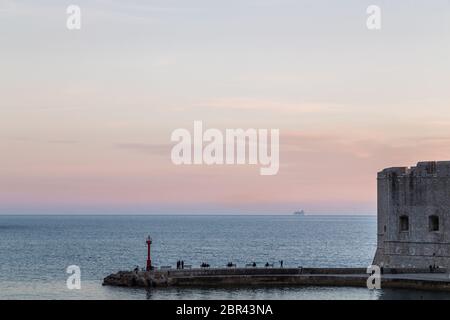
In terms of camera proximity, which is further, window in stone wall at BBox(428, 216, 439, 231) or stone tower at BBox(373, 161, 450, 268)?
window in stone wall at BBox(428, 216, 439, 231)

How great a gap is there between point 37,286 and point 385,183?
1833cm

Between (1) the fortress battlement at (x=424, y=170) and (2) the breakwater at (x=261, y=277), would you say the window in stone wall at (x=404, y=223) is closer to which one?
(1) the fortress battlement at (x=424, y=170)

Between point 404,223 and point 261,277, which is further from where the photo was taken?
point 404,223

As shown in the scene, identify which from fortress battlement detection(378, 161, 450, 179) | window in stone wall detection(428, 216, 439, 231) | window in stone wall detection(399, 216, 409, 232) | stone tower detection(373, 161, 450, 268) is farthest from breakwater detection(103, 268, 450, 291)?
fortress battlement detection(378, 161, 450, 179)

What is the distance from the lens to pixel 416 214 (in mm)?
42625

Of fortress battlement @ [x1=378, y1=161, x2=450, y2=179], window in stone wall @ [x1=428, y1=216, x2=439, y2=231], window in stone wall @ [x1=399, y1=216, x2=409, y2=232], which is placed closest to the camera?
fortress battlement @ [x1=378, y1=161, x2=450, y2=179]

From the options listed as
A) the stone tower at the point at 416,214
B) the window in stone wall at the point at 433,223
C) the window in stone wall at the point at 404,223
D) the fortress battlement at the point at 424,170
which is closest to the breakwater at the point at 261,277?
the stone tower at the point at 416,214

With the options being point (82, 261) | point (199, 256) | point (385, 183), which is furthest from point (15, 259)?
point (385, 183)

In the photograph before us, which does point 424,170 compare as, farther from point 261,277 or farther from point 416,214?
point 261,277

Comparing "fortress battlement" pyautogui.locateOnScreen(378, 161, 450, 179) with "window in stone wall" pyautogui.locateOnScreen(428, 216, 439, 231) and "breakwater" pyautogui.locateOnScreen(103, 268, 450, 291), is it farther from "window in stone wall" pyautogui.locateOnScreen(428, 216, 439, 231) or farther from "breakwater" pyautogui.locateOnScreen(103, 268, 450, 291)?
"breakwater" pyautogui.locateOnScreen(103, 268, 450, 291)

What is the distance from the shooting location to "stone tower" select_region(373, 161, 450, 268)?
41625 millimetres

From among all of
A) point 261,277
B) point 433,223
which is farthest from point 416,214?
point 261,277
